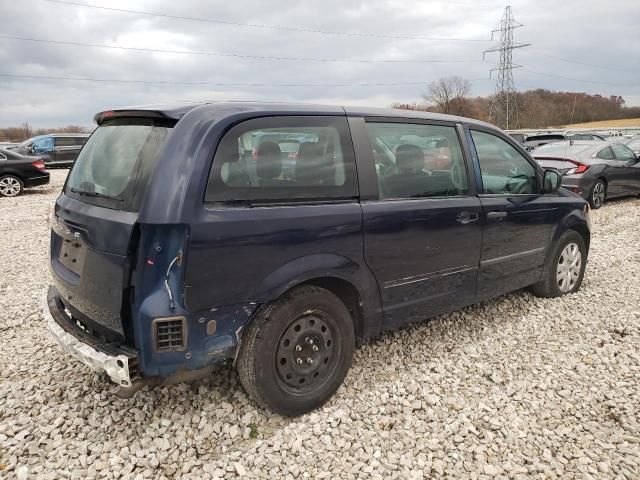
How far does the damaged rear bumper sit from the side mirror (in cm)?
372

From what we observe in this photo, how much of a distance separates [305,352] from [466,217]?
5.26 feet

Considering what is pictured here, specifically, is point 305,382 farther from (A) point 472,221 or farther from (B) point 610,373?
(B) point 610,373

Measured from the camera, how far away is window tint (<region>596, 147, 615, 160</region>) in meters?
10.4

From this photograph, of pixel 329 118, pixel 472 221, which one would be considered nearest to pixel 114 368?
pixel 329 118

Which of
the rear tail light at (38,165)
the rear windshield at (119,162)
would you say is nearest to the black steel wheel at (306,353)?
the rear windshield at (119,162)

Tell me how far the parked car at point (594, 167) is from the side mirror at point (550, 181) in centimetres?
566

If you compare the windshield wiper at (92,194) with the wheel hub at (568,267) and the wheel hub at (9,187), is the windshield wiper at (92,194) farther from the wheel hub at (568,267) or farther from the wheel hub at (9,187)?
the wheel hub at (9,187)

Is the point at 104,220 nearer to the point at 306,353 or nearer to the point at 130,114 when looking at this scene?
the point at 130,114

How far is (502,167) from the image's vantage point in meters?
4.02

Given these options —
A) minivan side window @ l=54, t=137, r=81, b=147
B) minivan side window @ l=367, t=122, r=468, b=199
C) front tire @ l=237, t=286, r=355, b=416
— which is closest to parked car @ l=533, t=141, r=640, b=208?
minivan side window @ l=367, t=122, r=468, b=199

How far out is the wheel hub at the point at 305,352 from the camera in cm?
275

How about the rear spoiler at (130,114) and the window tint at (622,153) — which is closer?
the rear spoiler at (130,114)

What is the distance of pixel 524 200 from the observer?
13.5 ft

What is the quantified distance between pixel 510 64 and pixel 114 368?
5267cm
